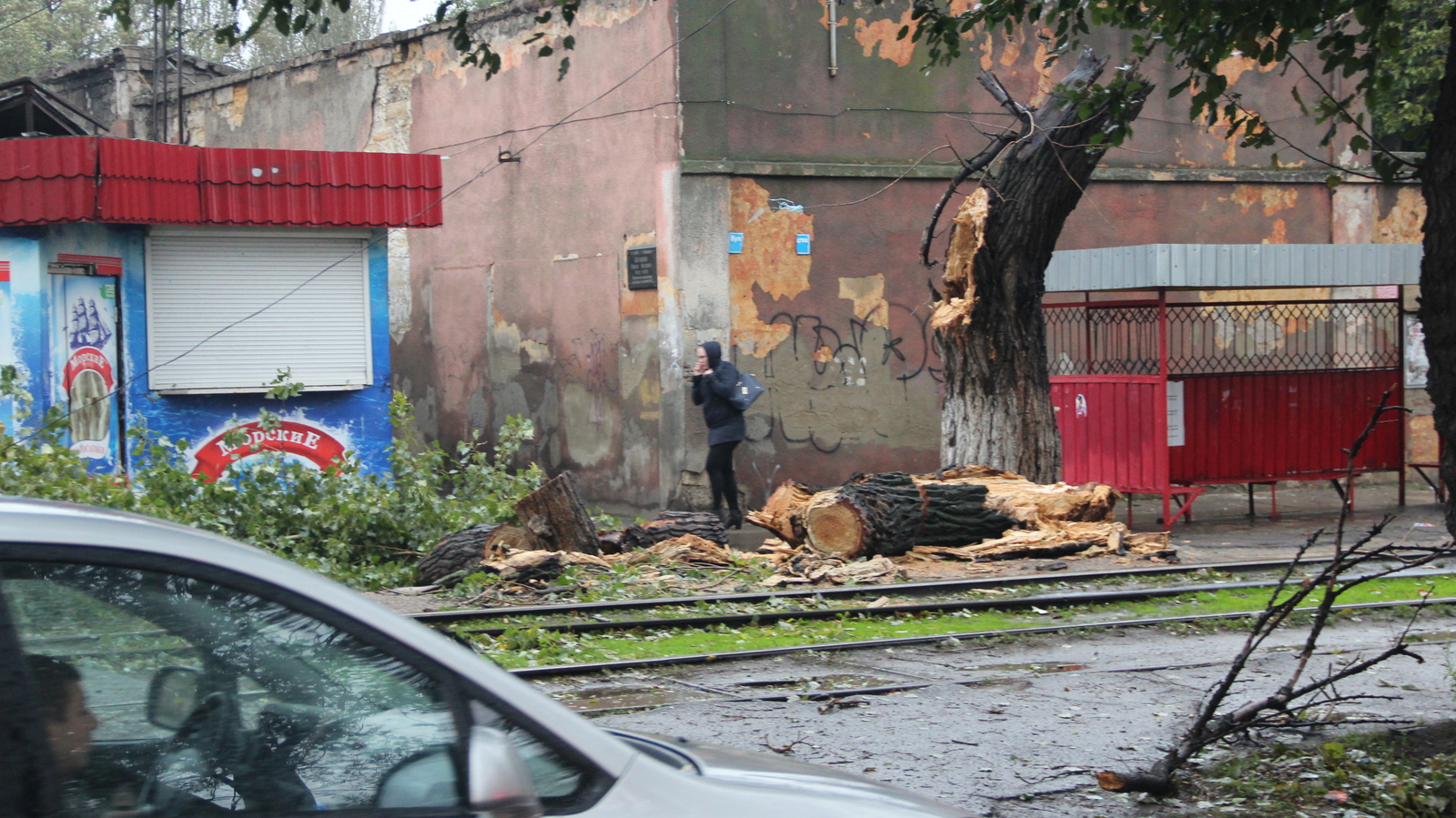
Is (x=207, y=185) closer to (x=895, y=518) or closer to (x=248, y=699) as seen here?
(x=895, y=518)

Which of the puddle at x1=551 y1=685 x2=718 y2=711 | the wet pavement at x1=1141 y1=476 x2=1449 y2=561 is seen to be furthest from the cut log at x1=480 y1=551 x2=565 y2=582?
the wet pavement at x1=1141 y1=476 x2=1449 y2=561

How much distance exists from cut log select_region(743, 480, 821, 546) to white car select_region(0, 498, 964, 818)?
29.8 ft

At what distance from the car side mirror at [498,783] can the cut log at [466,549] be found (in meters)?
7.95

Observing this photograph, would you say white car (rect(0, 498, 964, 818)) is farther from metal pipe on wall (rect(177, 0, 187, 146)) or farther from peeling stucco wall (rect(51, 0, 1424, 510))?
metal pipe on wall (rect(177, 0, 187, 146))

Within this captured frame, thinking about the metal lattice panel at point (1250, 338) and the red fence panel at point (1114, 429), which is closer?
the red fence panel at point (1114, 429)

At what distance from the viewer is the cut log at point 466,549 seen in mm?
10000

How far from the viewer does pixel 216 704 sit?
7.14 feet

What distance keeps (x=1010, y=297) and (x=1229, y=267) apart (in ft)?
7.03

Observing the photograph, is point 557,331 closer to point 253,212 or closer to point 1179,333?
point 253,212

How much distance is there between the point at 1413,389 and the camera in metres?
17.0

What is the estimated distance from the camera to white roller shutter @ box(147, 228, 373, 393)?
40.4 feet

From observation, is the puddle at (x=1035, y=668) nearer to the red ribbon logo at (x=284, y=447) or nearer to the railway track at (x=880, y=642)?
the railway track at (x=880, y=642)

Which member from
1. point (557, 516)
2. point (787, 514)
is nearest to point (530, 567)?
point (557, 516)

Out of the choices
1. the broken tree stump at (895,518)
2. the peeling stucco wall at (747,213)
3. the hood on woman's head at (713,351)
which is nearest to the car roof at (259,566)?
the broken tree stump at (895,518)
